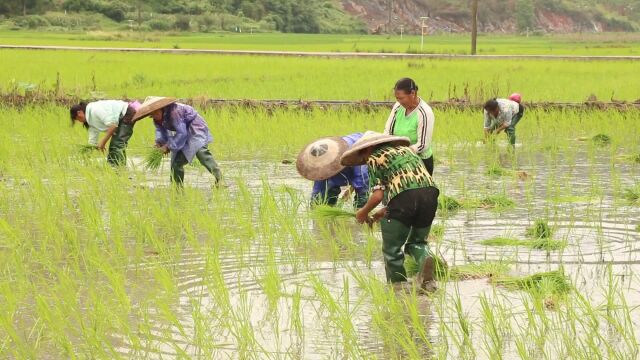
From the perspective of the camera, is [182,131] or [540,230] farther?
[182,131]

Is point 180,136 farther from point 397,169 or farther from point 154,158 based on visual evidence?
point 397,169

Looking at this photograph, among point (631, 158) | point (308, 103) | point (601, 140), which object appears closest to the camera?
point (631, 158)

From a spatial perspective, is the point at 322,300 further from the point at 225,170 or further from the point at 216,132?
the point at 216,132

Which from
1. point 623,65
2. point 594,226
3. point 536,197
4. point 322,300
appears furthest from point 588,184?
point 623,65

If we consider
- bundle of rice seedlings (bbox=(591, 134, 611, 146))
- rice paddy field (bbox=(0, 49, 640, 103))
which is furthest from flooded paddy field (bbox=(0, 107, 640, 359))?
rice paddy field (bbox=(0, 49, 640, 103))

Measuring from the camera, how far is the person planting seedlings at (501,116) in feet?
31.4

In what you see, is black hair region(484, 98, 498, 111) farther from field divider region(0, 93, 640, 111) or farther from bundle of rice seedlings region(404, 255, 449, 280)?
bundle of rice seedlings region(404, 255, 449, 280)

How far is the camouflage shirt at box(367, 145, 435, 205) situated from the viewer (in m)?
4.64

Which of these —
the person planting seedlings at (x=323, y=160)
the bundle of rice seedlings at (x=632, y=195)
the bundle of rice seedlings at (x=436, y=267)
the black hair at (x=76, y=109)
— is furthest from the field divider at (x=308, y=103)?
the bundle of rice seedlings at (x=436, y=267)

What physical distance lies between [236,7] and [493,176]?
49127mm

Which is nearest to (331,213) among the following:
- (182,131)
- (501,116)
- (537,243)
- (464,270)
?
(464,270)

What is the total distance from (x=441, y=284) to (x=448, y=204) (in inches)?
83.2

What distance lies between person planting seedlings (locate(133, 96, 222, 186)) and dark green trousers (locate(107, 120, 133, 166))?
22.5 inches

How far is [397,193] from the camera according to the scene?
4.65 m
